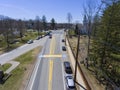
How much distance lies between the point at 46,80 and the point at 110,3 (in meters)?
14.2

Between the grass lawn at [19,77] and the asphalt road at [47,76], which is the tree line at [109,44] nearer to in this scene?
the asphalt road at [47,76]

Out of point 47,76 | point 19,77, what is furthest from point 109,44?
point 19,77

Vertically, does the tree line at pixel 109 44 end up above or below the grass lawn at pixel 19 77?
above

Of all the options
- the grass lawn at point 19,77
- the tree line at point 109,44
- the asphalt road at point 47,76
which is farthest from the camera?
the tree line at point 109,44

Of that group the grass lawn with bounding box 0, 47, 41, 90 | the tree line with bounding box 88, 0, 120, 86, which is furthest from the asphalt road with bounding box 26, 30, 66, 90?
the tree line with bounding box 88, 0, 120, 86

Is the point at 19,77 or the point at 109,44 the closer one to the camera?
the point at 109,44

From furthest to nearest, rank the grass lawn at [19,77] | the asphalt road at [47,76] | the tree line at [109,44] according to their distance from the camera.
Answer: the tree line at [109,44]
the asphalt road at [47,76]
the grass lawn at [19,77]

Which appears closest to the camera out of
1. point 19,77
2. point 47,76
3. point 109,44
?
point 109,44

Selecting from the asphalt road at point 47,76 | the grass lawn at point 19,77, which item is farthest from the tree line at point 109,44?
the grass lawn at point 19,77

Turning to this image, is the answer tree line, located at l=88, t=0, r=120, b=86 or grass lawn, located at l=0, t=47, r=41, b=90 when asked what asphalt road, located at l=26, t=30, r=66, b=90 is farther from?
tree line, located at l=88, t=0, r=120, b=86

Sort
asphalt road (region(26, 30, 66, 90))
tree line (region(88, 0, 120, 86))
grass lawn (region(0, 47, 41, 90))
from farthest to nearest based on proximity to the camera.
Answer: tree line (region(88, 0, 120, 86))
asphalt road (region(26, 30, 66, 90))
grass lawn (region(0, 47, 41, 90))

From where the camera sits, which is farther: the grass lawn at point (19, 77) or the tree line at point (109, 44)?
the tree line at point (109, 44)

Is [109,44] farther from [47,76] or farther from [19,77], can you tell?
[19,77]

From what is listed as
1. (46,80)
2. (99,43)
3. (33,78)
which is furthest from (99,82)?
(33,78)
